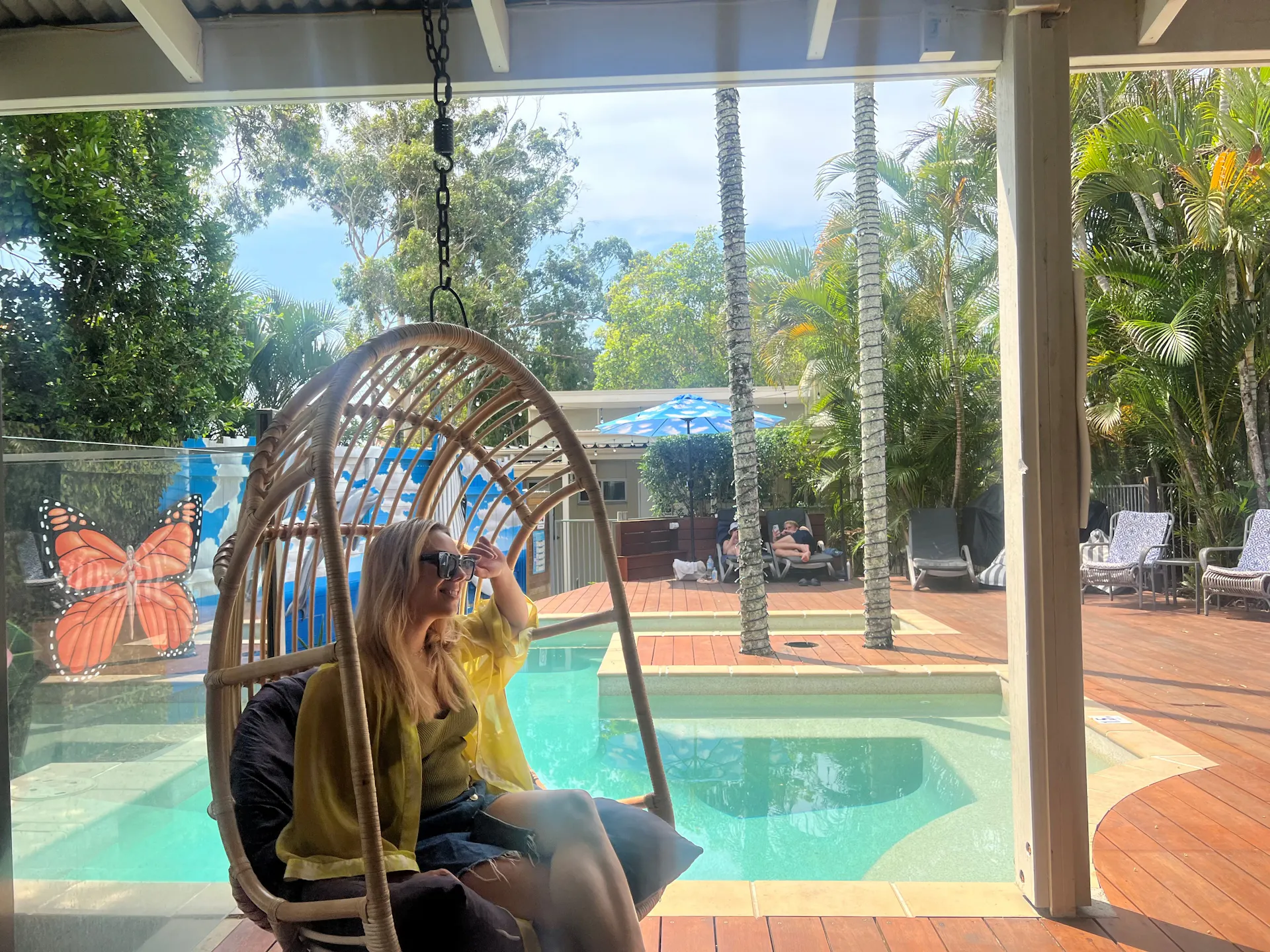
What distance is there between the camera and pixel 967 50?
106 inches

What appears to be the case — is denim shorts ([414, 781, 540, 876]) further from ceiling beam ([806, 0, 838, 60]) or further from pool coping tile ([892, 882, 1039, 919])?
ceiling beam ([806, 0, 838, 60])

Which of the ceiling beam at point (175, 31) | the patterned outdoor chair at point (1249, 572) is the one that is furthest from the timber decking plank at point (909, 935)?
the patterned outdoor chair at point (1249, 572)

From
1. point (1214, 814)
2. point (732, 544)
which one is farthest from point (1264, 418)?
point (1214, 814)

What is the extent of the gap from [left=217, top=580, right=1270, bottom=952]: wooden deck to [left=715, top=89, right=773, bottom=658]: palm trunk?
0.45m

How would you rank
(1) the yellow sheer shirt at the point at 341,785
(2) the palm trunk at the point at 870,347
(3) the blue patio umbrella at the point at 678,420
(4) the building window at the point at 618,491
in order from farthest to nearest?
1. (4) the building window at the point at 618,491
2. (3) the blue patio umbrella at the point at 678,420
3. (2) the palm trunk at the point at 870,347
4. (1) the yellow sheer shirt at the point at 341,785

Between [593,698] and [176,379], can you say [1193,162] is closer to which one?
[593,698]

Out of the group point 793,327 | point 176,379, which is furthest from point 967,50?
point 793,327

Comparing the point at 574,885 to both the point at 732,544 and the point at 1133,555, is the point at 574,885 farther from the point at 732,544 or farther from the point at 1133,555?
the point at 732,544

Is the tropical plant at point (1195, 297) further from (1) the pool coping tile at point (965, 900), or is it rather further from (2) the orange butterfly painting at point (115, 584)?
(2) the orange butterfly painting at point (115, 584)

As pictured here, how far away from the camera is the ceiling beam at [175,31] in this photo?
8.11 ft

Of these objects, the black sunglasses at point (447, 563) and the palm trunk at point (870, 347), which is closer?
the black sunglasses at point (447, 563)

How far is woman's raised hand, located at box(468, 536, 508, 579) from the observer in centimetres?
230

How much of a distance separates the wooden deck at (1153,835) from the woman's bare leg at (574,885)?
2.72ft

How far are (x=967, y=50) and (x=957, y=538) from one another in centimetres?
900
